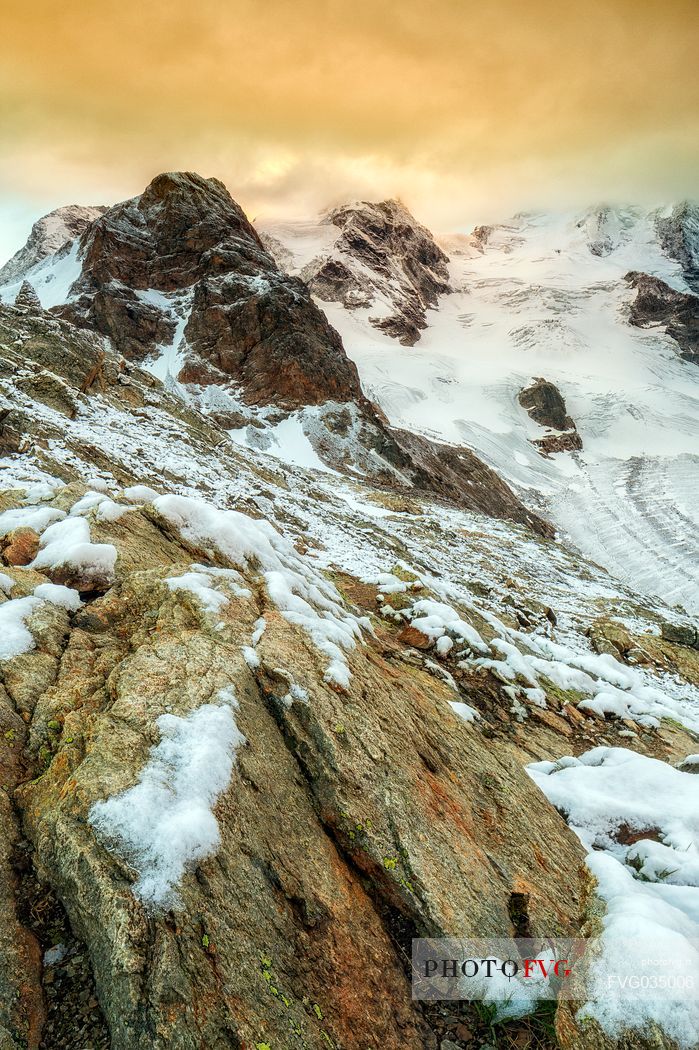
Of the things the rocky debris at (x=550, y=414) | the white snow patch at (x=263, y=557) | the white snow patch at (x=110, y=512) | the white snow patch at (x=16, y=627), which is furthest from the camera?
the rocky debris at (x=550, y=414)

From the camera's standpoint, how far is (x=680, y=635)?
1836 centimetres

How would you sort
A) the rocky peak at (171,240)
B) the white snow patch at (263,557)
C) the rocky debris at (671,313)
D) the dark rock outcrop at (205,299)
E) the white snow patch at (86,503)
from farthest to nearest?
the rocky debris at (671,313), the rocky peak at (171,240), the dark rock outcrop at (205,299), the white snow patch at (86,503), the white snow patch at (263,557)

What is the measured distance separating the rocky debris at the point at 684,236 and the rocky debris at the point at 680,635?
187455 millimetres

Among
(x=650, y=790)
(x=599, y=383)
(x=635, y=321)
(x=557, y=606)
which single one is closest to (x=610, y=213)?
(x=635, y=321)

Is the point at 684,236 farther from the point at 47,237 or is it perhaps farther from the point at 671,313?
the point at 47,237

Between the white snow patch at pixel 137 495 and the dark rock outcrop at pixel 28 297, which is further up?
the dark rock outcrop at pixel 28 297

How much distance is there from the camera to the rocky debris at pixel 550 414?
79312 millimetres

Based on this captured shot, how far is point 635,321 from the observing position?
137375mm

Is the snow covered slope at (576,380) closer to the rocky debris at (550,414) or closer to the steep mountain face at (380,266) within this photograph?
the rocky debris at (550,414)

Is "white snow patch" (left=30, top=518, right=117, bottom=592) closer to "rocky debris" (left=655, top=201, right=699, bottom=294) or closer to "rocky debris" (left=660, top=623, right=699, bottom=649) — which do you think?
"rocky debris" (left=660, top=623, right=699, bottom=649)

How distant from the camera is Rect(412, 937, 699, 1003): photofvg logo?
3.27 metres

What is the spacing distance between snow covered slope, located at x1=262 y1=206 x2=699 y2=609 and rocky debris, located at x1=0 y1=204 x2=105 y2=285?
51882 millimetres

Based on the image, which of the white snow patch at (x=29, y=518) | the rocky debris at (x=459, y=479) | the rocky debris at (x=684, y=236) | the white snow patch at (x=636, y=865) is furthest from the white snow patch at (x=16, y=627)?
the rocky debris at (x=684, y=236)

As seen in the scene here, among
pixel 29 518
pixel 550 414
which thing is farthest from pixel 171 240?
pixel 29 518
